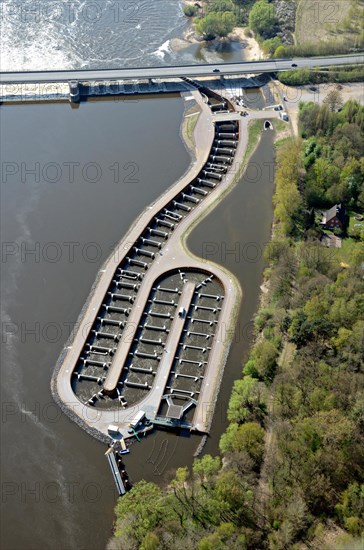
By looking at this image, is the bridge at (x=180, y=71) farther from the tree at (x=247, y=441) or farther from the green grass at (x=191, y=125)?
the tree at (x=247, y=441)

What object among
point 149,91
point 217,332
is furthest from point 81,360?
point 149,91

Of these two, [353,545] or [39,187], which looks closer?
[353,545]

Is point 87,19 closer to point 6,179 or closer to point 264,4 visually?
point 264,4

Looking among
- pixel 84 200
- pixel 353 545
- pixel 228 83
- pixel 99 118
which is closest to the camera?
pixel 353 545

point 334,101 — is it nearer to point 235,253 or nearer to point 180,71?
point 180,71

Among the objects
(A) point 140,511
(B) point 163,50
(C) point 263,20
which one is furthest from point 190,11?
(A) point 140,511

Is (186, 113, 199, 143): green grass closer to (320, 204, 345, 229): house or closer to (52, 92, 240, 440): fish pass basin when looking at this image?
(52, 92, 240, 440): fish pass basin
